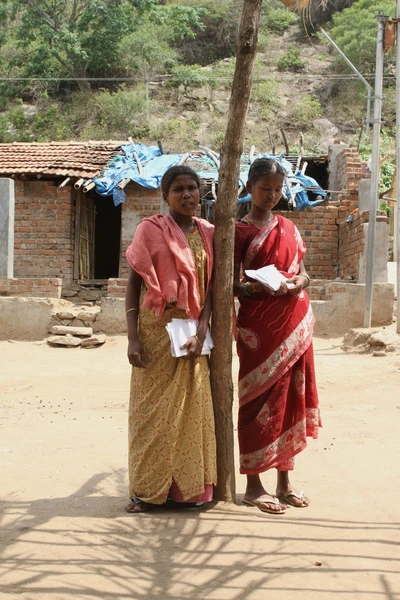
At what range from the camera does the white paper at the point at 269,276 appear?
3.29 m

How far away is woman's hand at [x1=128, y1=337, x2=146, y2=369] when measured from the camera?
10.9 feet

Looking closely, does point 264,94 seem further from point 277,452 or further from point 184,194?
point 277,452

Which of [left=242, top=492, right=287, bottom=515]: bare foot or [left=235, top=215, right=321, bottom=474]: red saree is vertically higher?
[left=235, top=215, right=321, bottom=474]: red saree

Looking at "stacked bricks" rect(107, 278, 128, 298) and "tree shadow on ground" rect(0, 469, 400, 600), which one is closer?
"tree shadow on ground" rect(0, 469, 400, 600)

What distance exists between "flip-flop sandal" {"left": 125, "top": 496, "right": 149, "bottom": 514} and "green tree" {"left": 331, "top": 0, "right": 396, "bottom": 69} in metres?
29.0

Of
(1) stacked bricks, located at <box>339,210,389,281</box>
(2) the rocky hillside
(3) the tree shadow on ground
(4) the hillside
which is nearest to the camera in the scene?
(3) the tree shadow on ground

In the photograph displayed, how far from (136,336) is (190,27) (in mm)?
32167

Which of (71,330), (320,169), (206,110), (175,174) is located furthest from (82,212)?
(206,110)

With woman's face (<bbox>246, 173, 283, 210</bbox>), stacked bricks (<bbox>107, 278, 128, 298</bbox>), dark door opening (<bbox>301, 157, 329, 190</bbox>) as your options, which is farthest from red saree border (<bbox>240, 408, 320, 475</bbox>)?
dark door opening (<bbox>301, 157, 329, 190</bbox>)

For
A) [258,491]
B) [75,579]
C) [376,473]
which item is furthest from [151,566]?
[376,473]

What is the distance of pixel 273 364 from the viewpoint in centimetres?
344

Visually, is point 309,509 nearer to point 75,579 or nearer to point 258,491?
point 258,491

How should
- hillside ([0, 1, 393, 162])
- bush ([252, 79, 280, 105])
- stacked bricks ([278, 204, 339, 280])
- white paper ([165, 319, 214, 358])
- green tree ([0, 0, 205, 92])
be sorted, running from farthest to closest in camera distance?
1. bush ([252, 79, 280, 105])
2. green tree ([0, 0, 205, 92])
3. hillside ([0, 1, 393, 162])
4. stacked bricks ([278, 204, 339, 280])
5. white paper ([165, 319, 214, 358])

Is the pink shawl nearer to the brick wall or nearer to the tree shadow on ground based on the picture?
the tree shadow on ground
